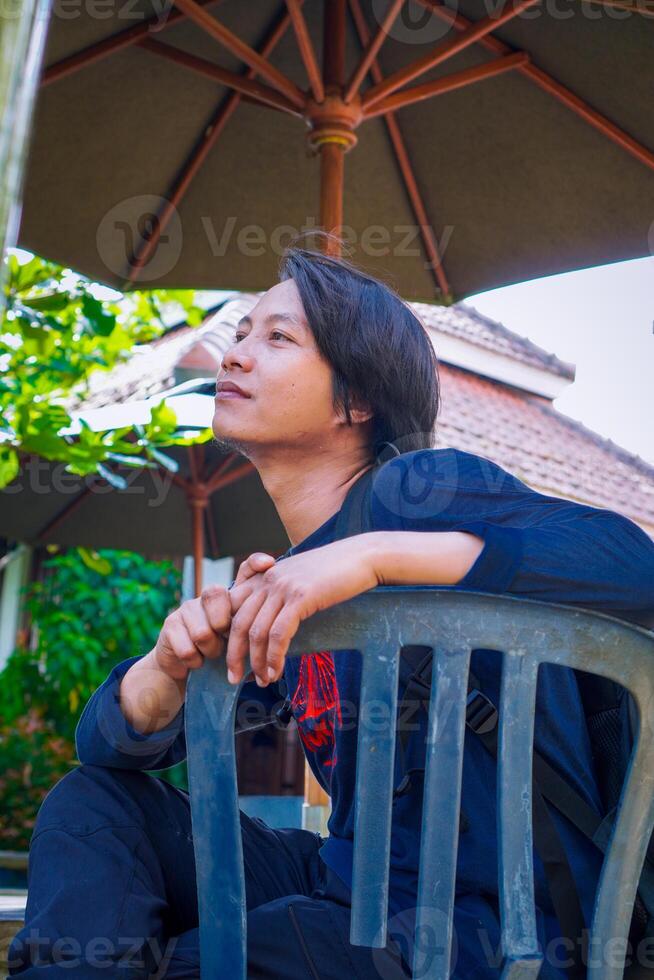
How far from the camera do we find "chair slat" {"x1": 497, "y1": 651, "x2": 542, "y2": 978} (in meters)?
1.04

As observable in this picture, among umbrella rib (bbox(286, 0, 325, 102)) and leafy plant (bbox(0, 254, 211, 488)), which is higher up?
umbrella rib (bbox(286, 0, 325, 102))

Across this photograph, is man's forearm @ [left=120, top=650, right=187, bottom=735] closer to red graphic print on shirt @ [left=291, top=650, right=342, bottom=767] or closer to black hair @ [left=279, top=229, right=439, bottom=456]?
red graphic print on shirt @ [left=291, top=650, right=342, bottom=767]

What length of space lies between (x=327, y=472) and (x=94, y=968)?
904mm

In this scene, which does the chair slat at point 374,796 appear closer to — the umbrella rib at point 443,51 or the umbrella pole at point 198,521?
the umbrella rib at point 443,51

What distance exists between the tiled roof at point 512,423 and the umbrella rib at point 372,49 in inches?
145

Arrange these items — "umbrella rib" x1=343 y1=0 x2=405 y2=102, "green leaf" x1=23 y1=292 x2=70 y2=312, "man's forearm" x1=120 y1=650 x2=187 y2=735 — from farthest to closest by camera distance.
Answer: "green leaf" x1=23 y1=292 x2=70 y2=312 < "umbrella rib" x1=343 y1=0 x2=405 y2=102 < "man's forearm" x1=120 y1=650 x2=187 y2=735

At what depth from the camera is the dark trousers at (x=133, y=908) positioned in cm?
117

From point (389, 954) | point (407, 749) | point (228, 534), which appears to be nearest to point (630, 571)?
point (407, 749)

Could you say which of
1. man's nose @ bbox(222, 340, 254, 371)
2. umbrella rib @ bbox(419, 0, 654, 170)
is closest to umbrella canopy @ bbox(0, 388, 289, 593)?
umbrella rib @ bbox(419, 0, 654, 170)

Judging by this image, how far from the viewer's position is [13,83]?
0.76m

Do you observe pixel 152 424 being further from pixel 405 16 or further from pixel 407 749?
pixel 407 749

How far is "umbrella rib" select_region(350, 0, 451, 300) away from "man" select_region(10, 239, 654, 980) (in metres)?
2.75
